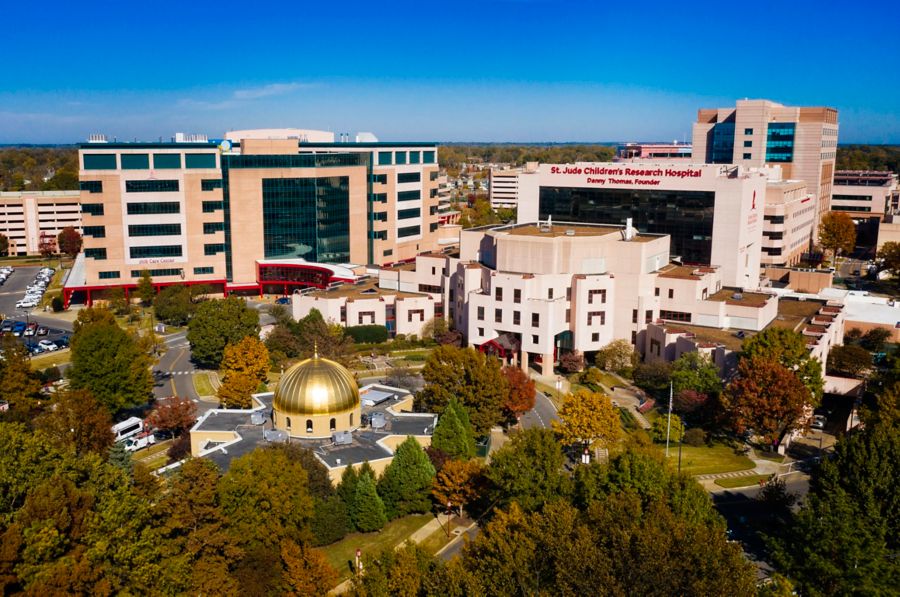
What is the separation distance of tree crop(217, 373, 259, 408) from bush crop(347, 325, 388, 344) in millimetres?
24551

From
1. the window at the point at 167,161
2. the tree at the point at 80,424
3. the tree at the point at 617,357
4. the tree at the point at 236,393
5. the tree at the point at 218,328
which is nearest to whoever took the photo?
the tree at the point at 80,424

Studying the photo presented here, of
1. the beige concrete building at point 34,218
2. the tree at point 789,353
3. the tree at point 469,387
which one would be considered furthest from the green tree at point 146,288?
the tree at point 789,353

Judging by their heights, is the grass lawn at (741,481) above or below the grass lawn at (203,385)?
below

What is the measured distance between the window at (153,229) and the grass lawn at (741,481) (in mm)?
88784

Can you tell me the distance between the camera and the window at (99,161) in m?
116

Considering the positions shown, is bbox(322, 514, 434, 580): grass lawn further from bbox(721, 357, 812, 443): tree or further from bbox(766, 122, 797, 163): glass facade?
bbox(766, 122, 797, 163): glass facade

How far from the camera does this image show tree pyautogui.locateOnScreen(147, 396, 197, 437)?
66.9 meters

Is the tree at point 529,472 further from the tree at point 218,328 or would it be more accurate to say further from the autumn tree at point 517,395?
the tree at point 218,328

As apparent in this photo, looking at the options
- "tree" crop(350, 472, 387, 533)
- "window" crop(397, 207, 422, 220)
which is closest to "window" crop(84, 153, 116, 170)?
"window" crop(397, 207, 422, 220)

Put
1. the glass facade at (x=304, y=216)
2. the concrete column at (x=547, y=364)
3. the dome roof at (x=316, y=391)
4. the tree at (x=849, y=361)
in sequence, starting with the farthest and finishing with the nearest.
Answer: the glass facade at (x=304, y=216), the concrete column at (x=547, y=364), the tree at (x=849, y=361), the dome roof at (x=316, y=391)

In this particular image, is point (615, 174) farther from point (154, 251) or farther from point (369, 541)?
point (369, 541)

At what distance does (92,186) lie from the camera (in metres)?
116

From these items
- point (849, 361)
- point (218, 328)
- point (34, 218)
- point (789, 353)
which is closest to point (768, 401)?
point (789, 353)

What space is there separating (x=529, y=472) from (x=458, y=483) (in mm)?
6766
